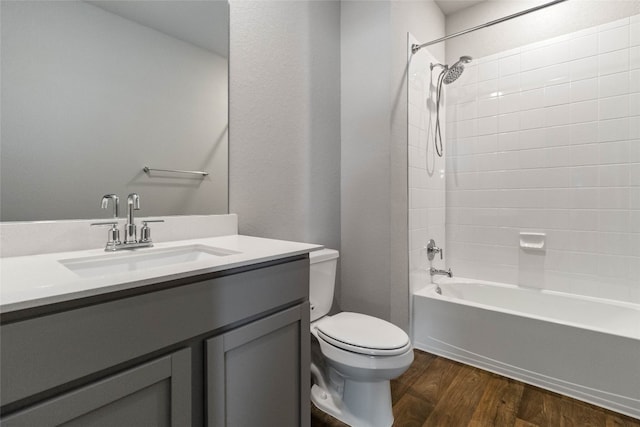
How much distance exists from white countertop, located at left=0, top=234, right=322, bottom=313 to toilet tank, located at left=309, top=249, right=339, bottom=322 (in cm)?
47

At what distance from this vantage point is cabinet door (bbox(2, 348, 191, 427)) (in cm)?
54

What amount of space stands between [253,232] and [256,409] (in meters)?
0.84

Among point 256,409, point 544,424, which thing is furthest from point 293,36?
point 544,424

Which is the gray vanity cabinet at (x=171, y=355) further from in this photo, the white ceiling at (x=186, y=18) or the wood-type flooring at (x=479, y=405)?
the white ceiling at (x=186, y=18)

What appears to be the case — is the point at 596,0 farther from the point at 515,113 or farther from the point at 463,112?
the point at 463,112

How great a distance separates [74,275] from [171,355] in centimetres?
28

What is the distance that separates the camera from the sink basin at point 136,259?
90cm

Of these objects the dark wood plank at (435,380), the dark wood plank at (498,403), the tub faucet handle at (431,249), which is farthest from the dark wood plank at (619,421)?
the tub faucet handle at (431,249)

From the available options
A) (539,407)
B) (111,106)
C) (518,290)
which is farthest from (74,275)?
(518,290)

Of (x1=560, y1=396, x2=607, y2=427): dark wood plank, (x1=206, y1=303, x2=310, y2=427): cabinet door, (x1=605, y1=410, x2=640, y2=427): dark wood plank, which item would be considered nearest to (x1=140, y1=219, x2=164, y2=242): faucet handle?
(x1=206, y1=303, x2=310, y2=427): cabinet door

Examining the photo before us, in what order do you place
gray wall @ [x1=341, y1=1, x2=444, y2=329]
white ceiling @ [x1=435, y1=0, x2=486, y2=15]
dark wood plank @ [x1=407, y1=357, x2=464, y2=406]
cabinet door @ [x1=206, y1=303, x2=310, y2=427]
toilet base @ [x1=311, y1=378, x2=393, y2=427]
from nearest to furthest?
cabinet door @ [x1=206, y1=303, x2=310, y2=427]
toilet base @ [x1=311, y1=378, x2=393, y2=427]
dark wood plank @ [x1=407, y1=357, x2=464, y2=406]
gray wall @ [x1=341, y1=1, x2=444, y2=329]
white ceiling @ [x1=435, y1=0, x2=486, y2=15]

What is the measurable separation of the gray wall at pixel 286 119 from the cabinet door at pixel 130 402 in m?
0.87

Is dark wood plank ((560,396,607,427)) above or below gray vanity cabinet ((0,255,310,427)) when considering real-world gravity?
below

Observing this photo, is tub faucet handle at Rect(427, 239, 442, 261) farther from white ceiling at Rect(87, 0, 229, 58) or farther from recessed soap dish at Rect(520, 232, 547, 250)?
white ceiling at Rect(87, 0, 229, 58)
